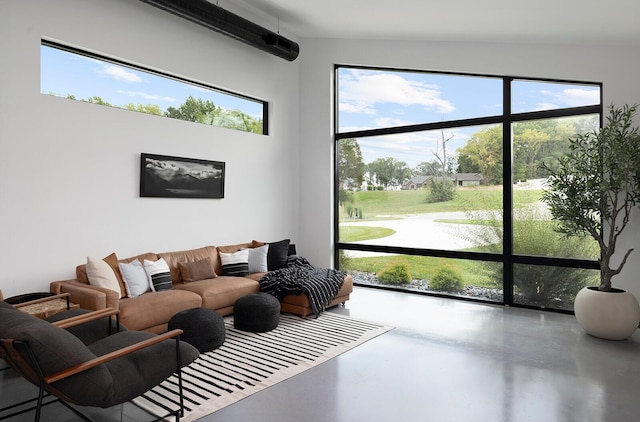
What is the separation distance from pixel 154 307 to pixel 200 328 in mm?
662

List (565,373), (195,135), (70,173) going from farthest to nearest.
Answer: (195,135) < (70,173) < (565,373)

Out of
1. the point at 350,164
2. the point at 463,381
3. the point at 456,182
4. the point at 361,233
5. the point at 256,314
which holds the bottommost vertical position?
the point at 463,381

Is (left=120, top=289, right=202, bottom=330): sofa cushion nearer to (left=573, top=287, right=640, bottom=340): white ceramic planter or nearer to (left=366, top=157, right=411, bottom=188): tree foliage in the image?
(left=366, top=157, right=411, bottom=188): tree foliage

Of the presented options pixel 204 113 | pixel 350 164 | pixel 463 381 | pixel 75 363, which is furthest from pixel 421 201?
pixel 75 363

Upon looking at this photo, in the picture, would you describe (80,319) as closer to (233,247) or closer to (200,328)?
(200,328)

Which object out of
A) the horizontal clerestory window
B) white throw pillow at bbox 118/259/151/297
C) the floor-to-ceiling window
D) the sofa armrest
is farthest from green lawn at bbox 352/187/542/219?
the sofa armrest

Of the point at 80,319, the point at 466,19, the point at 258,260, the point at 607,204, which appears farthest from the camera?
the point at 258,260

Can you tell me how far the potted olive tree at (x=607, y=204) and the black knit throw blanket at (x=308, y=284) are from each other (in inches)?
109

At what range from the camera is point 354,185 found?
24.4 ft

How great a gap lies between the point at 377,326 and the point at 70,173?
3762 mm

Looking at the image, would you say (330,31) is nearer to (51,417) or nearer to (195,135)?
(195,135)

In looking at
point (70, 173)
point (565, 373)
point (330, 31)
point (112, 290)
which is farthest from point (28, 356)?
point (330, 31)

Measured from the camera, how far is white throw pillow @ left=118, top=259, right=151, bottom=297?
4.61m

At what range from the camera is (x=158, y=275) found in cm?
491
